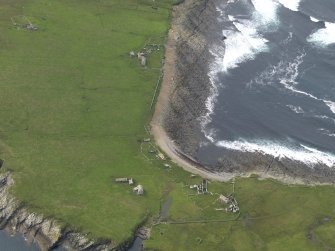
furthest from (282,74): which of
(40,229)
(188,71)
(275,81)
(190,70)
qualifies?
(40,229)

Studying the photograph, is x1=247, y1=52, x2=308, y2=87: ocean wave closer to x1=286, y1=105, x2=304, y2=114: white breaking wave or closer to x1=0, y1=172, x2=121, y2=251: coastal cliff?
x1=286, y1=105, x2=304, y2=114: white breaking wave

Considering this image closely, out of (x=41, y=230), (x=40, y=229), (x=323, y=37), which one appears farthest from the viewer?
(x=323, y=37)

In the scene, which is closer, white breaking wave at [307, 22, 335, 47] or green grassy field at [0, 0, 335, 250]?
green grassy field at [0, 0, 335, 250]

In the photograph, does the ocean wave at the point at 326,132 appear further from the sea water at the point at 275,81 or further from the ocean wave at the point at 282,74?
the ocean wave at the point at 282,74

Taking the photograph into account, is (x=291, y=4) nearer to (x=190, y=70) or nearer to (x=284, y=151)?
(x=190, y=70)

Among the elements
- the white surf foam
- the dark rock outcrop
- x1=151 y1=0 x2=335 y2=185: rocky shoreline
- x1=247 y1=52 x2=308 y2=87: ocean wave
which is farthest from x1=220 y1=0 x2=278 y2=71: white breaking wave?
the white surf foam

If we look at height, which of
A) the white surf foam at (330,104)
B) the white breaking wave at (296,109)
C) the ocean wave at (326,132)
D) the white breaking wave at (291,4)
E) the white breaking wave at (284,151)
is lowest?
the white breaking wave at (284,151)

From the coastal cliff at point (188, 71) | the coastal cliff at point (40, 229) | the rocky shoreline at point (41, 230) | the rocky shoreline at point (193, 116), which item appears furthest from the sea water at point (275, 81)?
the coastal cliff at point (40, 229)
